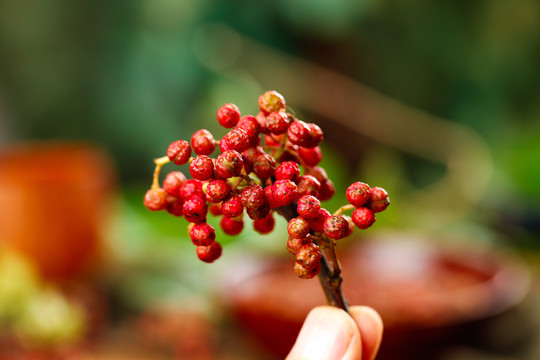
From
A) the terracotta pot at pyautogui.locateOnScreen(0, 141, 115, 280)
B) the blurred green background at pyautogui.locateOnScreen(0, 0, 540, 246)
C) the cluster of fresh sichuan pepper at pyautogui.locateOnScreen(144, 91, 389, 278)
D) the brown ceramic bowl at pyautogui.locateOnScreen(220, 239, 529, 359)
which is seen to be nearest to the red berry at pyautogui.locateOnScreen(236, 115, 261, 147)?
the cluster of fresh sichuan pepper at pyautogui.locateOnScreen(144, 91, 389, 278)

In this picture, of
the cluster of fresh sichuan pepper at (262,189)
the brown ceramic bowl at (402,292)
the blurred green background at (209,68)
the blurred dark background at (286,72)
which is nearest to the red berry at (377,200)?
the cluster of fresh sichuan pepper at (262,189)

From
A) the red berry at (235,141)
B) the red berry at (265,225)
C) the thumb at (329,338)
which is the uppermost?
the red berry at (235,141)

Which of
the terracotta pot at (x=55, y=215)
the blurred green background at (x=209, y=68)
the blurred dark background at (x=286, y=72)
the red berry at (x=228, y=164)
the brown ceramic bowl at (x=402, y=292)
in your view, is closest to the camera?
the red berry at (x=228, y=164)

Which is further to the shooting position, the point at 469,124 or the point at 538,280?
the point at 469,124

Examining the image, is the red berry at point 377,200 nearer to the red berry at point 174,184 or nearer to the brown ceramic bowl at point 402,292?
the red berry at point 174,184

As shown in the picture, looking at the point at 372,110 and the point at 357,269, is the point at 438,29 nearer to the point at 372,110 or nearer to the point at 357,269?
the point at 372,110

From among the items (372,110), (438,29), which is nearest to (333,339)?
(372,110)
